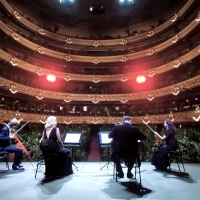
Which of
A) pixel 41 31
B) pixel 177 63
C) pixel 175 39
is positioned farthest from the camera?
pixel 41 31

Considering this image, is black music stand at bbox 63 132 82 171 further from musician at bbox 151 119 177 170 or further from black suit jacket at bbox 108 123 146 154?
musician at bbox 151 119 177 170

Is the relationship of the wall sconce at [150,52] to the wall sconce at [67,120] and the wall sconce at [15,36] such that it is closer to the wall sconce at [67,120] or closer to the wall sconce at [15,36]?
the wall sconce at [67,120]

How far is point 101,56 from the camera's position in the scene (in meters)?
27.9

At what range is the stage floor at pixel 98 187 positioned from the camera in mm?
4102

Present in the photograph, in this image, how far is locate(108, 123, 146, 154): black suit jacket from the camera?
5.26 m

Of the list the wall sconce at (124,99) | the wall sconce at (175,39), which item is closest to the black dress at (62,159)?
the wall sconce at (124,99)

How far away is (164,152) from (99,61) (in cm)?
2205

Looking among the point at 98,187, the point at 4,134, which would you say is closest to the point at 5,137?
the point at 4,134

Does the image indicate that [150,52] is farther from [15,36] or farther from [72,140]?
[72,140]

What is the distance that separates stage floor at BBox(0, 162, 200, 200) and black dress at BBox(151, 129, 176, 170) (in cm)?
52

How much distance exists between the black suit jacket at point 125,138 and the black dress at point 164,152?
167cm

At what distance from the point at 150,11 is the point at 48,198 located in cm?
2742

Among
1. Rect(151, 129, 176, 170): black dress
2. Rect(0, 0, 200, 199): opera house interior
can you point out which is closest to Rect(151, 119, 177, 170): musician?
Rect(151, 129, 176, 170): black dress

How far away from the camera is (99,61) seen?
27.5 meters
